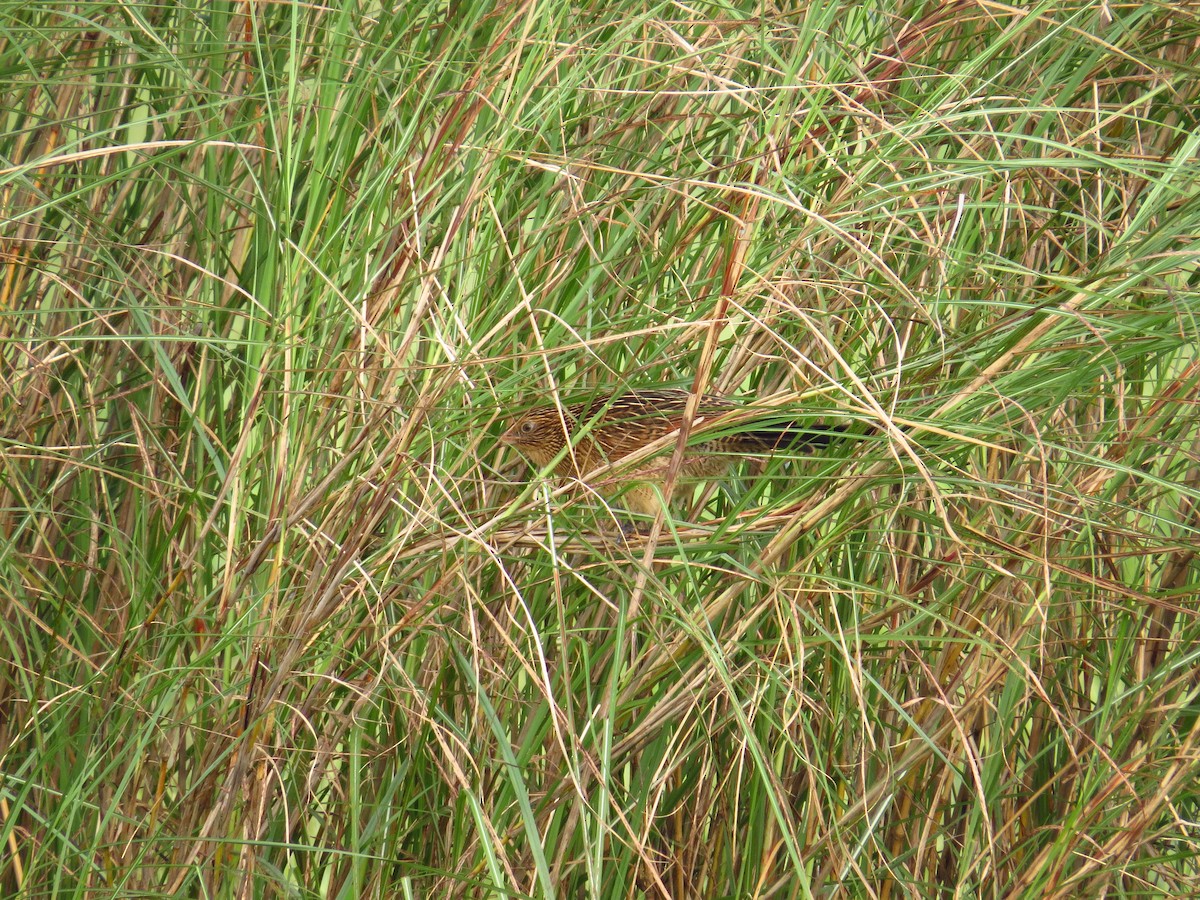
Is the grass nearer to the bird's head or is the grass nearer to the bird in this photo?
the bird

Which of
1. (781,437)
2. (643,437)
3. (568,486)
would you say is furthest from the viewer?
(643,437)

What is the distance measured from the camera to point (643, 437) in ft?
9.37

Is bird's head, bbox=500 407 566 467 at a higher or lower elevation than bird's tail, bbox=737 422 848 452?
lower

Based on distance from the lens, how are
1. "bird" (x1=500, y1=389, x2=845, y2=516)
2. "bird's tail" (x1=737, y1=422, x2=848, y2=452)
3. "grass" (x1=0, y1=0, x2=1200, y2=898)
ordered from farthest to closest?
"bird's tail" (x1=737, y1=422, x2=848, y2=452) < "bird" (x1=500, y1=389, x2=845, y2=516) < "grass" (x1=0, y1=0, x2=1200, y2=898)

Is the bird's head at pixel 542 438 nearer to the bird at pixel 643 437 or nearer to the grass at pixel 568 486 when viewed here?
the bird at pixel 643 437

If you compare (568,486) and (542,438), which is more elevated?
(568,486)

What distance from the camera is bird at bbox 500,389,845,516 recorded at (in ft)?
6.71

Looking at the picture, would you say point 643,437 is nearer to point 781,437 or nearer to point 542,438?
point 542,438

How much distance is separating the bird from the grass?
8 cm

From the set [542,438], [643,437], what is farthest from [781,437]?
[542,438]

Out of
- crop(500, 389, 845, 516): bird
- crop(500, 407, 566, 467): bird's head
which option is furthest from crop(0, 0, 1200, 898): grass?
crop(500, 407, 566, 467): bird's head

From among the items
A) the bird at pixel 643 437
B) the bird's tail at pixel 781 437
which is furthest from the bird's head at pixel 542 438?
the bird's tail at pixel 781 437

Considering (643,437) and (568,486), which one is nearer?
(568,486)

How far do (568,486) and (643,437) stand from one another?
3.90 ft
